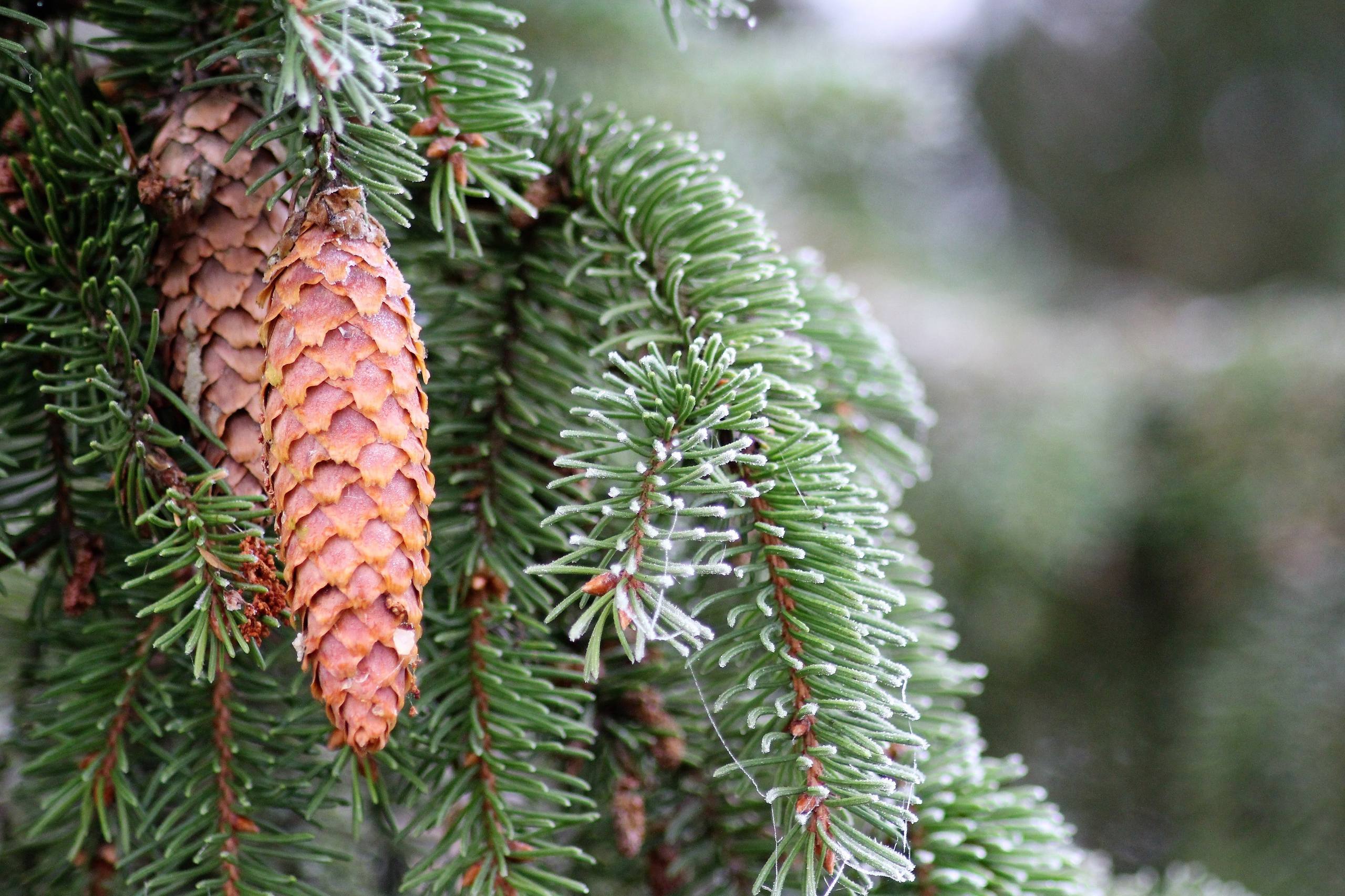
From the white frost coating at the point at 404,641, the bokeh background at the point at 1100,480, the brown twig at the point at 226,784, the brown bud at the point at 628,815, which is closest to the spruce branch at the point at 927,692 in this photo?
the brown bud at the point at 628,815

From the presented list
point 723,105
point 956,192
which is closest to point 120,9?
point 723,105

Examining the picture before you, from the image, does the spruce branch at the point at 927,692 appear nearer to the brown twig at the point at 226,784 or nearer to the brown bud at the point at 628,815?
the brown bud at the point at 628,815

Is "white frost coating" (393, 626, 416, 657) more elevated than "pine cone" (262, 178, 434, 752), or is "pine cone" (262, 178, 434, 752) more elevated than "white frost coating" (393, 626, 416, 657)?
"pine cone" (262, 178, 434, 752)

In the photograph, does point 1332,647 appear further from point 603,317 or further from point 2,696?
point 2,696

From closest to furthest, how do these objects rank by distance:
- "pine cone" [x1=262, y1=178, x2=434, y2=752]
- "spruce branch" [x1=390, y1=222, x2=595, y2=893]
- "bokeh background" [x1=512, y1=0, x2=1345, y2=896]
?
"pine cone" [x1=262, y1=178, x2=434, y2=752]
"spruce branch" [x1=390, y1=222, x2=595, y2=893]
"bokeh background" [x1=512, y1=0, x2=1345, y2=896]

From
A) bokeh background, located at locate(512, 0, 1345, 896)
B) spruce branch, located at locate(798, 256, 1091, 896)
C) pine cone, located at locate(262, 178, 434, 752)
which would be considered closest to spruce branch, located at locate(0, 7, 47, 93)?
pine cone, located at locate(262, 178, 434, 752)

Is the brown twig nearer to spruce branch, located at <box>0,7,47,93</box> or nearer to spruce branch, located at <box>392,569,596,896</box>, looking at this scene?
spruce branch, located at <box>392,569,596,896</box>

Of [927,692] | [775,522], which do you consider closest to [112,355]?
[775,522]
